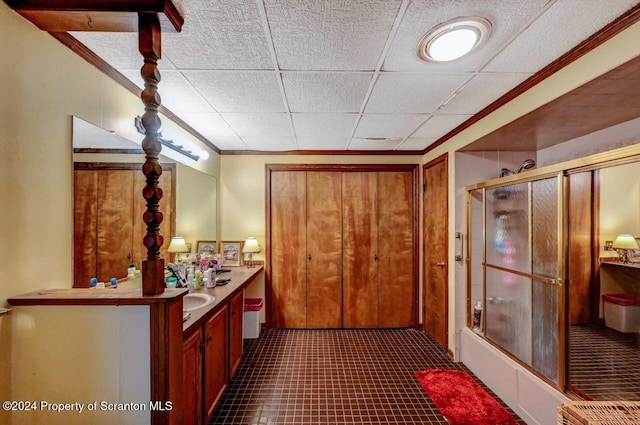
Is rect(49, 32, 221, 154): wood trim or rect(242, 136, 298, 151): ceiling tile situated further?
rect(242, 136, 298, 151): ceiling tile

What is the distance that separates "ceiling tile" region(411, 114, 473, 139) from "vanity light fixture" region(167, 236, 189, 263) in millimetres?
2734

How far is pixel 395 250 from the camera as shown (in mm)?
3820

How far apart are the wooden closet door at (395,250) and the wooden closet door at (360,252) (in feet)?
0.32

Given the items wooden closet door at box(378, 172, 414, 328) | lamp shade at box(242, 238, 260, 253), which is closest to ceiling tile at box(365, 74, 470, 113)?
wooden closet door at box(378, 172, 414, 328)

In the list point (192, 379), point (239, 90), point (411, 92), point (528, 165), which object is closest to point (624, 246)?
point (528, 165)

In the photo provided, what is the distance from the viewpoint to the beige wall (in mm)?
1146

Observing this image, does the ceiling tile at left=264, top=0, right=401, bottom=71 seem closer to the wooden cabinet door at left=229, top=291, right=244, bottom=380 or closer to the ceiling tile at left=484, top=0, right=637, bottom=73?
the ceiling tile at left=484, top=0, right=637, bottom=73

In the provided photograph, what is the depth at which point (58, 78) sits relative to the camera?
4.50 ft

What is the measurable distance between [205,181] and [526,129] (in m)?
3.30

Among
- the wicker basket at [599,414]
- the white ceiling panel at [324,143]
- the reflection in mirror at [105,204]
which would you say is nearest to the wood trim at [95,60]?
the reflection in mirror at [105,204]

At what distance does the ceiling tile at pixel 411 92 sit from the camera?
1.85 metres

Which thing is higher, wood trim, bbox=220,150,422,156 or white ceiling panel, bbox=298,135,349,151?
white ceiling panel, bbox=298,135,349,151

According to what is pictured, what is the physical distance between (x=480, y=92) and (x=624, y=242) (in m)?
1.60

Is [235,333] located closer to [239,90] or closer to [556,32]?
[239,90]
